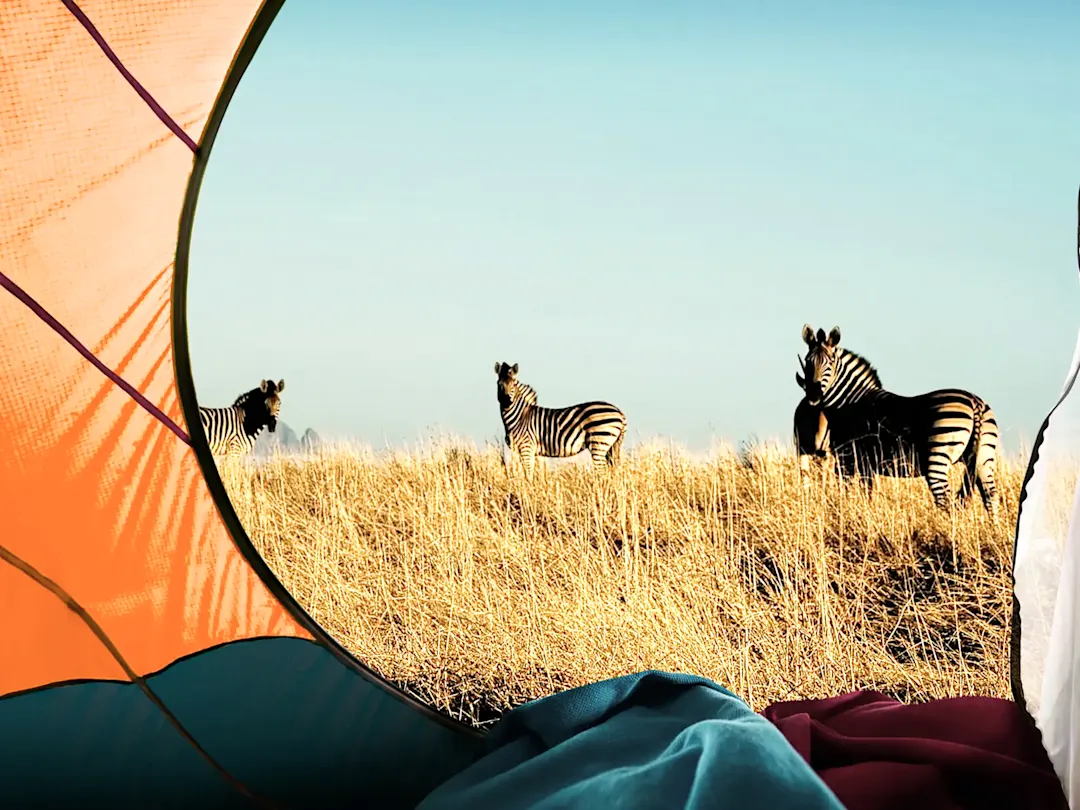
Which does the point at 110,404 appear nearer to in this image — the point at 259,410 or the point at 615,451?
the point at 259,410

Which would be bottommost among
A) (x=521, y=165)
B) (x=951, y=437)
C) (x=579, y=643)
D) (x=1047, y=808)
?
(x=579, y=643)

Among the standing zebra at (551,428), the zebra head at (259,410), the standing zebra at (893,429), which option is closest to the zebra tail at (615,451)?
the standing zebra at (551,428)

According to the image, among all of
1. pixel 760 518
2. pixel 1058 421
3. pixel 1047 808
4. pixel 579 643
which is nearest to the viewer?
pixel 1047 808

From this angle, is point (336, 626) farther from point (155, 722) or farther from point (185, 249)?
point (185, 249)

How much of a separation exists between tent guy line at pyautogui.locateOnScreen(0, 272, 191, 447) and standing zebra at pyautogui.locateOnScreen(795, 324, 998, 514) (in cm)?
278

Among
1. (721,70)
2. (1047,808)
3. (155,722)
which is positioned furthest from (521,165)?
(1047,808)

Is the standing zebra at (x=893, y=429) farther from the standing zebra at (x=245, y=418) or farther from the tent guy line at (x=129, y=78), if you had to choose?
the tent guy line at (x=129, y=78)

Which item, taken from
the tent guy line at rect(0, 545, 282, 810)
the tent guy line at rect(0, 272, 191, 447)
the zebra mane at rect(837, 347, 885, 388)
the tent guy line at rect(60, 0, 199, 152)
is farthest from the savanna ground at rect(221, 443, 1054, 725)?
the tent guy line at rect(60, 0, 199, 152)

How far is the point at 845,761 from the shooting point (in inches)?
48.6

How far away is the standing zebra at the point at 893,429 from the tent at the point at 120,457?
229cm

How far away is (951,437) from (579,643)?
1572 mm

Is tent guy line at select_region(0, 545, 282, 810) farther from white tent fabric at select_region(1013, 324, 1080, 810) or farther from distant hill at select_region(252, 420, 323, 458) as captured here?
distant hill at select_region(252, 420, 323, 458)

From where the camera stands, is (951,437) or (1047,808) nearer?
(1047,808)

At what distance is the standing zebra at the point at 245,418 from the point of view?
3.78 meters
